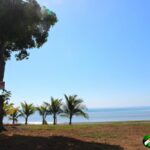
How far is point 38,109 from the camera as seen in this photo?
51.9m

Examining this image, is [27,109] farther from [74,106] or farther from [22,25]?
[22,25]

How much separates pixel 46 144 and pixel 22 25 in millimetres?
5927

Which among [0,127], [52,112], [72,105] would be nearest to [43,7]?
[0,127]

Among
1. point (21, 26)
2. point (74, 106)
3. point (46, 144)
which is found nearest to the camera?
point (46, 144)

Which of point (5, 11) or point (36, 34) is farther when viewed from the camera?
point (36, 34)

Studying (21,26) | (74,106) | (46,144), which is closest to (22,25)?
(21,26)

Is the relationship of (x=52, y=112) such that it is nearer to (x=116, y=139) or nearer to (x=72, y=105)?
(x=72, y=105)

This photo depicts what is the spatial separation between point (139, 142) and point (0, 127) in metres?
6.22

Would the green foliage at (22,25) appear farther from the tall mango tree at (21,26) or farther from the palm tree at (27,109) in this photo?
the palm tree at (27,109)

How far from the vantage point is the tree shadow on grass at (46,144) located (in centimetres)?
1080

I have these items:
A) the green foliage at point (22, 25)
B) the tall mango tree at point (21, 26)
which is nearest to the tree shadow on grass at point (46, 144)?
the tall mango tree at point (21, 26)

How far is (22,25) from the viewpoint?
1452 centimetres

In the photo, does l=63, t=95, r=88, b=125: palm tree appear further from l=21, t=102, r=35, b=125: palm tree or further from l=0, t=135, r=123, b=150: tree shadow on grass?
l=0, t=135, r=123, b=150: tree shadow on grass

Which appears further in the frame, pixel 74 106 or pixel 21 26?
pixel 74 106
